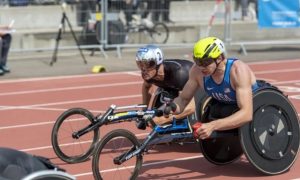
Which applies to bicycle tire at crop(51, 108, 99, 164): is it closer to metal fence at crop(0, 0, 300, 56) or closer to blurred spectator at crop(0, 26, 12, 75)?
blurred spectator at crop(0, 26, 12, 75)

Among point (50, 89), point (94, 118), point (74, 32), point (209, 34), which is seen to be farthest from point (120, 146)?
point (209, 34)

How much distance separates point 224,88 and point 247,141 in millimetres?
570

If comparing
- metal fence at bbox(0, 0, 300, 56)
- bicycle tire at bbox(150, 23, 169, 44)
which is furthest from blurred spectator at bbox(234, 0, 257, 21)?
bicycle tire at bbox(150, 23, 169, 44)

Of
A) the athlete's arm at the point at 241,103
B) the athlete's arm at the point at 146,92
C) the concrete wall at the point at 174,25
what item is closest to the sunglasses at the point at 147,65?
the athlete's arm at the point at 146,92

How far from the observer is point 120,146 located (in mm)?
7203

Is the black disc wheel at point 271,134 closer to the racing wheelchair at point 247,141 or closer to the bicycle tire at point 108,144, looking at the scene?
the racing wheelchair at point 247,141

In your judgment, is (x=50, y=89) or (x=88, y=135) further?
(x=50, y=89)

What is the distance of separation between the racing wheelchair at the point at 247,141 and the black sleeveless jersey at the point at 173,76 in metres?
0.68

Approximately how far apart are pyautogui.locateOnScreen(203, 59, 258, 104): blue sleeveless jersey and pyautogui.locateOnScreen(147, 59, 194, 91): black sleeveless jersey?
39.6 inches

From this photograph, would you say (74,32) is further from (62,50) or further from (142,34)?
(142,34)

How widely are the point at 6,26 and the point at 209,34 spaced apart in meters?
7.48

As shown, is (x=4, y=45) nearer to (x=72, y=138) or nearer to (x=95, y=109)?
(x=95, y=109)

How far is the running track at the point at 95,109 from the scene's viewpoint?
7945 mm

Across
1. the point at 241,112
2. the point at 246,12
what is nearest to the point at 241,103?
the point at 241,112
